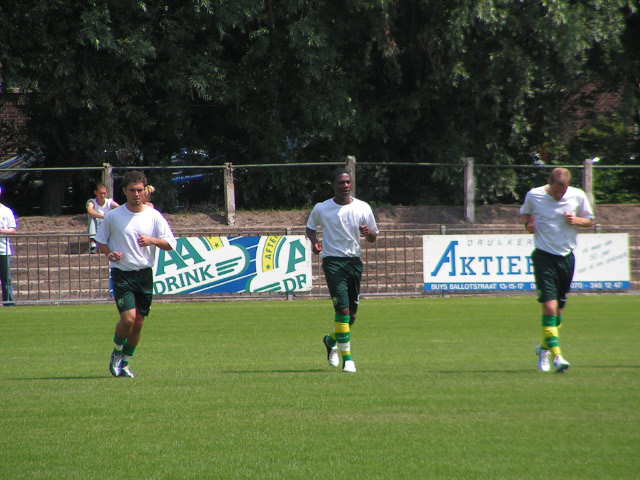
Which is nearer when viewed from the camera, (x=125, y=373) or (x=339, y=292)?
(x=125, y=373)

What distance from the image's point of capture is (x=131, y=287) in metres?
8.64

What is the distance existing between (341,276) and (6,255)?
9.67 metres

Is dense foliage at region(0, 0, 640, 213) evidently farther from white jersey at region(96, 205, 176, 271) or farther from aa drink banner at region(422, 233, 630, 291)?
white jersey at region(96, 205, 176, 271)

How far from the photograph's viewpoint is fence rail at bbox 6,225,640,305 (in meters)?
18.1

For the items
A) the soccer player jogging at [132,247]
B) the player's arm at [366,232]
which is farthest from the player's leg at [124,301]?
the player's arm at [366,232]

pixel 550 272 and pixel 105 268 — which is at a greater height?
pixel 550 272

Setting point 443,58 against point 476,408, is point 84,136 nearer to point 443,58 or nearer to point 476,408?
point 443,58

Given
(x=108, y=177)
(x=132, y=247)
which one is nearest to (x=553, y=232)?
(x=132, y=247)

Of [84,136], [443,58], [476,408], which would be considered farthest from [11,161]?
[476,408]

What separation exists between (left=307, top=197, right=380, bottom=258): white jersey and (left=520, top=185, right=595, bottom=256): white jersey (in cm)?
166

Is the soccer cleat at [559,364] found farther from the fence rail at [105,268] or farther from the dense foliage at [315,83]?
the dense foliage at [315,83]

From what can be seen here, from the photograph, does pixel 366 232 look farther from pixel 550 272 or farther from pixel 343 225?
pixel 550 272

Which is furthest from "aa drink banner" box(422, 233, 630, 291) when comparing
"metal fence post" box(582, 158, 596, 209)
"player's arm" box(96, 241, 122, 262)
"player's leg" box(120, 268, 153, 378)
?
"player's arm" box(96, 241, 122, 262)

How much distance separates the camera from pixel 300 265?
17984 millimetres
